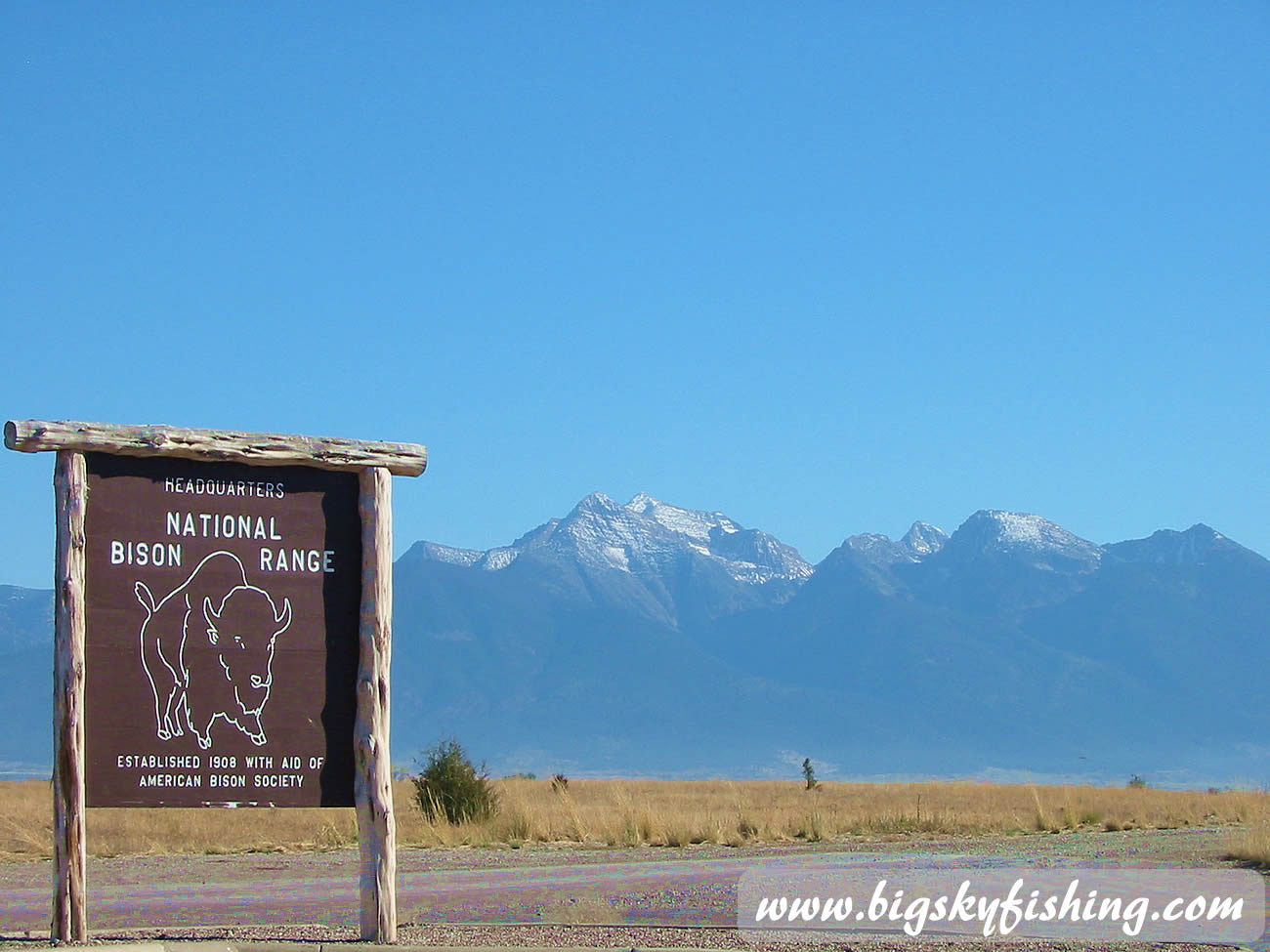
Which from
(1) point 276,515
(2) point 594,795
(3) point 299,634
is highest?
(1) point 276,515

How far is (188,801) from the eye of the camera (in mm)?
11648

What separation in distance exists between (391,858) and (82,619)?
2.74 meters

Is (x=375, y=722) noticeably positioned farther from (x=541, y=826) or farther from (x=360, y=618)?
(x=541, y=826)

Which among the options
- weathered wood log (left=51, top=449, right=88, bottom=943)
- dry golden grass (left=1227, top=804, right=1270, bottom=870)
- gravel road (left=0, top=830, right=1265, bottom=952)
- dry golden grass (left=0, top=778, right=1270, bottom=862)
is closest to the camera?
weathered wood log (left=51, top=449, right=88, bottom=943)

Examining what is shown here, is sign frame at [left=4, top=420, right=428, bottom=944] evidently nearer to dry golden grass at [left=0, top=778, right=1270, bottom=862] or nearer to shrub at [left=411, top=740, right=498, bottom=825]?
dry golden grass at [left=0, top=778, right=1270, bottom=862]

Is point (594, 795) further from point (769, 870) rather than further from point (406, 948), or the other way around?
point (406, 948)

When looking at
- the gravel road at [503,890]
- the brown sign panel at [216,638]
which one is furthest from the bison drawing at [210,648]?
the gravel road at [503,890]

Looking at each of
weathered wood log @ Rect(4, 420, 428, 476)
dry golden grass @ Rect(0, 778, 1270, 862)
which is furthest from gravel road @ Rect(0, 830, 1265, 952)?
weathered wood log @ Rect(4, 420, 428, 476)

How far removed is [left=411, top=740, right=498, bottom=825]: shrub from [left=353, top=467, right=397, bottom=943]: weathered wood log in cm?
1288

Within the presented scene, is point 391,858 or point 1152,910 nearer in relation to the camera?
point 391,858

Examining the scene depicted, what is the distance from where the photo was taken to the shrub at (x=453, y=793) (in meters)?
25.2

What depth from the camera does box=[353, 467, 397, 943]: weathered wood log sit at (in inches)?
461

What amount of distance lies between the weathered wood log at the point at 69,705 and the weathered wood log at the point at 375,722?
188 centimetres

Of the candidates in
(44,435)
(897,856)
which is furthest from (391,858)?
(897,856)
